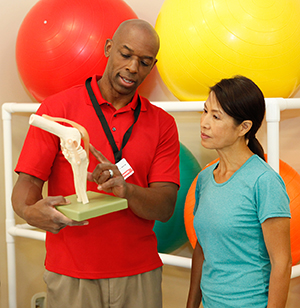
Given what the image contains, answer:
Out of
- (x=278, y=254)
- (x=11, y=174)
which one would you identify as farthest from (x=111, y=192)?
(x=11, y=174)

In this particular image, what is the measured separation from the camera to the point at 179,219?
1.85 meters

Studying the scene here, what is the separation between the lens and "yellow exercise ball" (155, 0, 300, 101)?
1.42m

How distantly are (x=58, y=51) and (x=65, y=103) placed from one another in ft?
1.92

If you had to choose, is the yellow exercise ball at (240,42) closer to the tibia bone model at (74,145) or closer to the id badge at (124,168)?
the id badge at (124,168)

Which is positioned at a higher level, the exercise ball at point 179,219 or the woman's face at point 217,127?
the woman's face at point 217,127

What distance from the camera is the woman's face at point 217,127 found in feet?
3.44

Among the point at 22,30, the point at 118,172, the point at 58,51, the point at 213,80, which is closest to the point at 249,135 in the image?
the point at 118,172

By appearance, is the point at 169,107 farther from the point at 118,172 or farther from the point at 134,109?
Answer: the point at 118,172

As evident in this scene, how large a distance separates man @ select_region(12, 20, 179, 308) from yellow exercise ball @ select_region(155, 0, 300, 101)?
0.33 metres

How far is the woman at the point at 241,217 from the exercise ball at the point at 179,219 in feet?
2.41

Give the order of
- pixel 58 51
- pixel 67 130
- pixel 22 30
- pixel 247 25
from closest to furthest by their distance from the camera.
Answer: pixel 67 130 → pixel 247 25 → pixel 58 51 → pixel 22 30

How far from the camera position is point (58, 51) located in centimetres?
167

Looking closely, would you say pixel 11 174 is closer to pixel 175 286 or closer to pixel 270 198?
pixel 175 286

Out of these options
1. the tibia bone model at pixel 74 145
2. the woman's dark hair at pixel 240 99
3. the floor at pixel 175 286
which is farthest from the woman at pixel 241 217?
the floor at pixel 175 286
